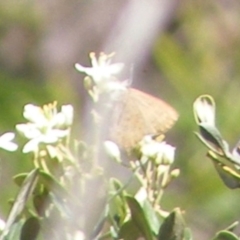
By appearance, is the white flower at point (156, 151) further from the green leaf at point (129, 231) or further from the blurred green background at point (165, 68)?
the blurred green background at point (165, 68)

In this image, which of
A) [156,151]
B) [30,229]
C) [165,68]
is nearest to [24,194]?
[30,229]

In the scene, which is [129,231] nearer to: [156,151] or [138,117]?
[156,151]

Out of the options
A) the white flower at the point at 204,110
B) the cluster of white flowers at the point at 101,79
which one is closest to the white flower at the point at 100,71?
the cluster of white flowers at the point at 101,79

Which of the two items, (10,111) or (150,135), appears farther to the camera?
(10,111)

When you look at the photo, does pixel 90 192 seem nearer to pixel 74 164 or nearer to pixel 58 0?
pixel 74 164

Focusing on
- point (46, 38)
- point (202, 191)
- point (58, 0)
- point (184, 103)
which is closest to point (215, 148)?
point (202, 191)
